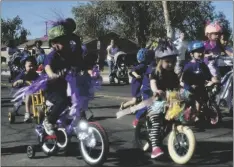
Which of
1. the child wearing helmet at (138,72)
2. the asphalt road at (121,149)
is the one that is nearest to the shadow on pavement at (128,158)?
the asphalt road at (121,149)

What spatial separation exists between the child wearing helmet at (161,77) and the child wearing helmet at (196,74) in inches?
86.5

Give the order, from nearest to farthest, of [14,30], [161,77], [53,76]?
[53,76], [161,77], [14,30]

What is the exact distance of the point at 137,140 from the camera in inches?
255

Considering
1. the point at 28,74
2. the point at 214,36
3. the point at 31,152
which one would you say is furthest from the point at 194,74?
the point at 31,152

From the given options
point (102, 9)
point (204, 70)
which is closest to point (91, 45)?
point (102, 9)

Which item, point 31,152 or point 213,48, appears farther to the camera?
point 213,48

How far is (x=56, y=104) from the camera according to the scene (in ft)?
20.0

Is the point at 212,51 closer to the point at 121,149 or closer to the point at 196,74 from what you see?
the point at 196,74

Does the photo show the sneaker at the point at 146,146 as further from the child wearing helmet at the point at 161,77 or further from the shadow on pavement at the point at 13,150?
the shadow on pavement at the point at 13,150

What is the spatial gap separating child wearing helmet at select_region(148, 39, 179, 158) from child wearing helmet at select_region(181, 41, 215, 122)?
7.20 feet

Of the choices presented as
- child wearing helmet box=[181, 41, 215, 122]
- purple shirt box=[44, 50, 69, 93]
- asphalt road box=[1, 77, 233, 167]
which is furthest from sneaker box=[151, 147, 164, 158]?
child wearing helmet box=[181, 41, 215, 122]

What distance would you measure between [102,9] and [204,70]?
4644 centimetres

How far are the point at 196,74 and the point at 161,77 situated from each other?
2482mm

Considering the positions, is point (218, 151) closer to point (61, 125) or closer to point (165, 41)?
point (165, 41)
